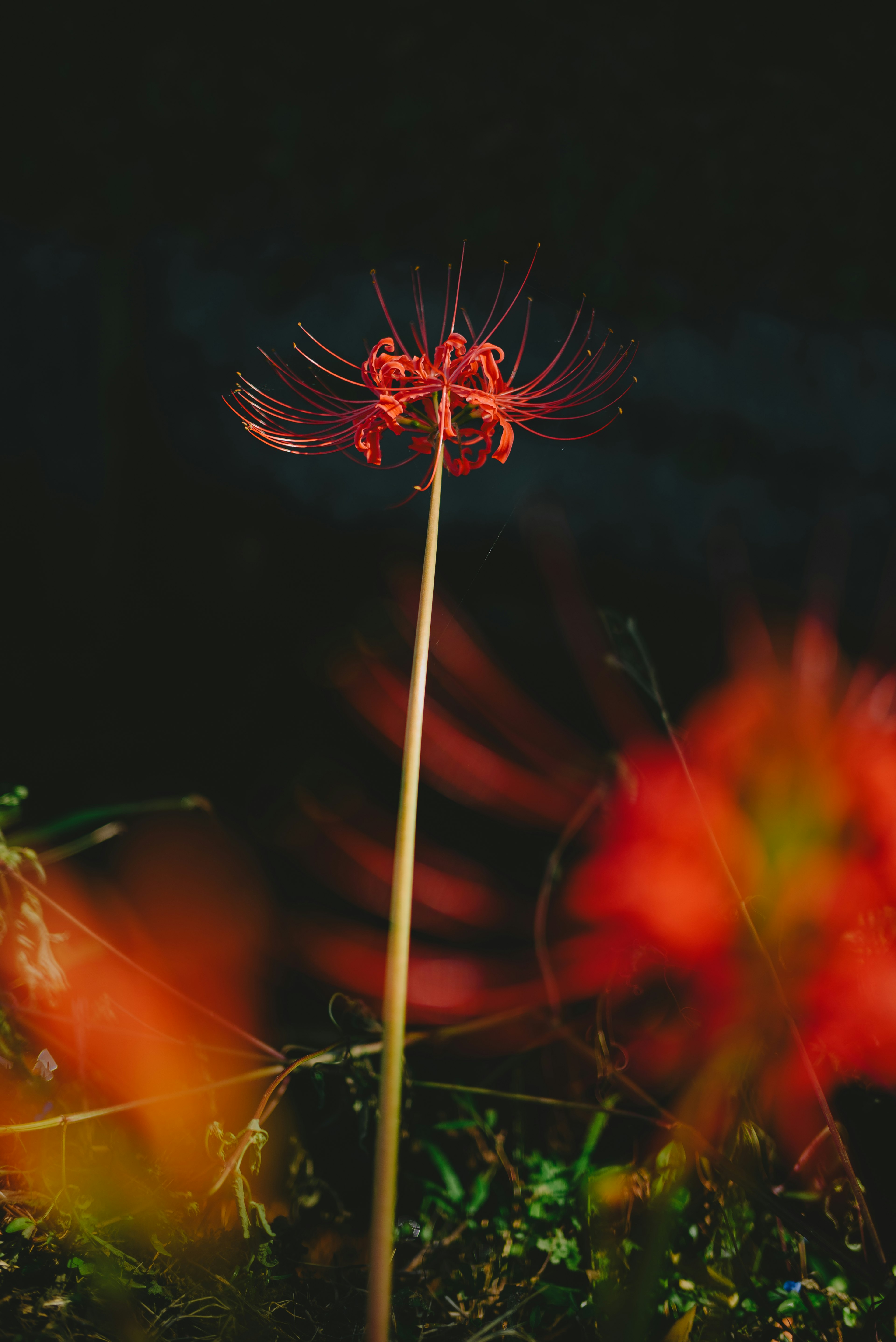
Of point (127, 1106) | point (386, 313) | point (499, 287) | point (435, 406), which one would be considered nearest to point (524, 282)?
point (499, 287)

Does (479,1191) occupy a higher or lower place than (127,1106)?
lower

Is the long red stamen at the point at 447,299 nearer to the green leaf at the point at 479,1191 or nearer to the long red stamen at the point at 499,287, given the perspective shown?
the long red stamen at the point at 499,287

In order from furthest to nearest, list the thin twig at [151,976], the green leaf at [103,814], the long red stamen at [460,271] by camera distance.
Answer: the long red stamen at [460,271]
the green leaf at [103,814]
the thin twig at [151,976]

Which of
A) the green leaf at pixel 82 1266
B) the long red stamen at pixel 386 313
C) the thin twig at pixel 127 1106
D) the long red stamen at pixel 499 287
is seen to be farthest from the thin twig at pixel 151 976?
the long red stamen at pixel 499 287

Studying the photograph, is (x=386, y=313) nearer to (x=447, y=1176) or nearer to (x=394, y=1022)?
(x=394, y=1022)

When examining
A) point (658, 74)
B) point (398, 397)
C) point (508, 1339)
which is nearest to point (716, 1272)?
point (508, 1339)

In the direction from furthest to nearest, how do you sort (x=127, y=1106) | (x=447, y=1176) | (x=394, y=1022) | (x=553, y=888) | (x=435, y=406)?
(x=553, y=888)
(x=447, y=1176)
(x=127, y=1106)
(x=435, y=406)
(x=394, y=1022)

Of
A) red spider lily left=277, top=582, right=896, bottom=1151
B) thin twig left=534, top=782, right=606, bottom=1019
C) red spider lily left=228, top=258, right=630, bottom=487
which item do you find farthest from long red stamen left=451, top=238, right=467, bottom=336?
thin twig left=534, top=782, right=606, bottom=1019
